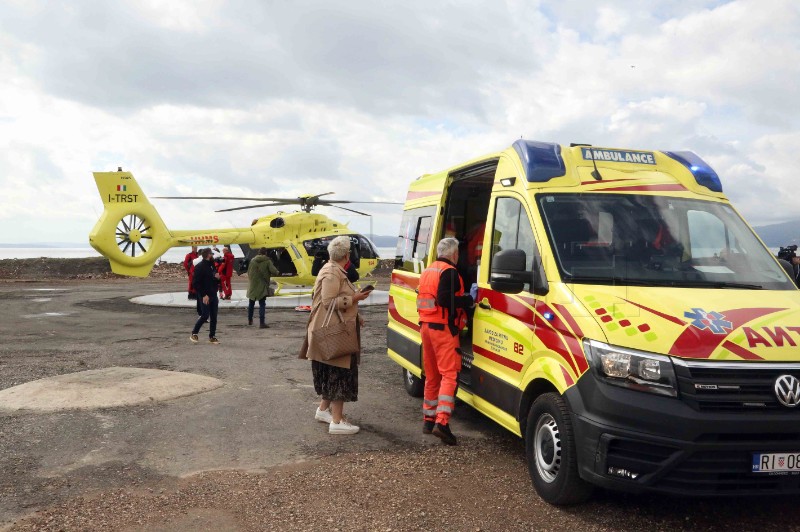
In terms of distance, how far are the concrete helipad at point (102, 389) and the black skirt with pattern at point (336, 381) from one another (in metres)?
2.33

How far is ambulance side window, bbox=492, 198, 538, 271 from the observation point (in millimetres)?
4984

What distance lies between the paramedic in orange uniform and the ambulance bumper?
6.55ft

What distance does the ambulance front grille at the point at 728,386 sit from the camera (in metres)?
3.70

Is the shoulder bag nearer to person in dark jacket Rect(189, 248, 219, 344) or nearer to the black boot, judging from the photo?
the black boot

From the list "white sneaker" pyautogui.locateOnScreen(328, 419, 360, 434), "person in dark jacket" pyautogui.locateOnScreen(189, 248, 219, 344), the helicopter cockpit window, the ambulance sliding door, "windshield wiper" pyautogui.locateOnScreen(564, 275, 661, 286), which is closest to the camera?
"windshield wiper" pyautogui.locateOnScreen(564, 275, 661, 286)

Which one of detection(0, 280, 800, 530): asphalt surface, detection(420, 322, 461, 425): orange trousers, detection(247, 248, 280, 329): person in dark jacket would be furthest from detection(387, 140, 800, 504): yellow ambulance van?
detection(247, 248, 280, 329): person in dark jacket

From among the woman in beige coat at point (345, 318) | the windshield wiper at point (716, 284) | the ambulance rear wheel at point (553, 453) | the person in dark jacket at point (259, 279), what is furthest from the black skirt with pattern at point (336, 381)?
the person in dark jacket at point (259, 279)

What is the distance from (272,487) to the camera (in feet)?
15.8

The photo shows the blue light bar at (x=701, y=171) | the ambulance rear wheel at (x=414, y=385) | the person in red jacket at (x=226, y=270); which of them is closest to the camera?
the blue light bar at (x=701, y=171)

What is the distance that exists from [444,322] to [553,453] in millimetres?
1698

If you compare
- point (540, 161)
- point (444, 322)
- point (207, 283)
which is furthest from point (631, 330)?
point (207, 283)

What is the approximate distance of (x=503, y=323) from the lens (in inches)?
205

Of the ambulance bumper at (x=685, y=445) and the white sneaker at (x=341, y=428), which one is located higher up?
the ambulance bumper at (x=685, y=445)

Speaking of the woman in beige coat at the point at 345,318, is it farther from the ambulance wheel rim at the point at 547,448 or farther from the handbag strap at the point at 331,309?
the ambulance wheel rim at the point at 547,448
